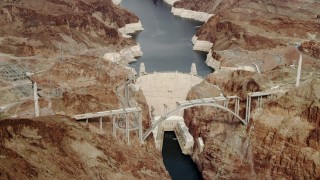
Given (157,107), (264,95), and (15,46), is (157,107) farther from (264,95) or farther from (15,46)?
(15,46)

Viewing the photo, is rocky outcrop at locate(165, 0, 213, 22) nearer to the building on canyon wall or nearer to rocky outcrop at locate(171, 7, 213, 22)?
rocky outcrop at locate(171, 7, 213, 22)

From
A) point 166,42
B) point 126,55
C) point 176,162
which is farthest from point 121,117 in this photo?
point 166,42

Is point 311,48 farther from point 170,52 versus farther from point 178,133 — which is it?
point 178,133

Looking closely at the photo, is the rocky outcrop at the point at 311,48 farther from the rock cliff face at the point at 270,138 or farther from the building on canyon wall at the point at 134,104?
the rock cliff face at the point at 270,138

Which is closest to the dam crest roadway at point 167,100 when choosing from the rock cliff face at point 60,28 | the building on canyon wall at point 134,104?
the building on canyon wall at point 134,104

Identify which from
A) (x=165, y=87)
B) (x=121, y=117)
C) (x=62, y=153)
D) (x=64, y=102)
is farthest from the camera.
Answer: (x=165, y=87)

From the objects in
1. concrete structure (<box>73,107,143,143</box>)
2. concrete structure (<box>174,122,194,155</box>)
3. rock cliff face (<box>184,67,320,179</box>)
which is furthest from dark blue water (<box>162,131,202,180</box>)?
concrete structure (<box>73,107,143,143</box>)

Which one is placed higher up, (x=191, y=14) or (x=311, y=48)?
(x=191, y=14)

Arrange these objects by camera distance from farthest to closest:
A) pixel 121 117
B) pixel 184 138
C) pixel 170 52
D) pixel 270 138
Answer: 1. pixel 170 52
2. pixel 184 138
3. pixel 121 117
4. pixel 270 138
